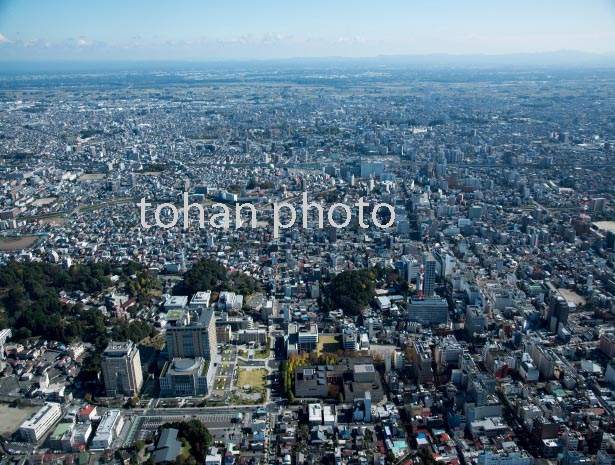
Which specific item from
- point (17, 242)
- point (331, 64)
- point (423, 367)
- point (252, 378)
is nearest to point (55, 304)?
point (252, 378)

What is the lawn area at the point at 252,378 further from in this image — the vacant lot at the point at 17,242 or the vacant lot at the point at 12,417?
the vacant lot at the point at 17,242

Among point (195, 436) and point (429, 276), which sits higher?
point (429, 276)

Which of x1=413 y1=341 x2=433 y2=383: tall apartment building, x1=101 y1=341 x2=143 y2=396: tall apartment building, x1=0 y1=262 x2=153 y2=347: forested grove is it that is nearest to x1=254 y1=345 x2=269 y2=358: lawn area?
x1=101 y1=341 x2=143 y2=396: tall apartment building

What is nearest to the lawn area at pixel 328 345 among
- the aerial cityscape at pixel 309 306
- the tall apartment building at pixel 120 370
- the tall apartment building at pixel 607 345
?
the aerial cityscape at pixel 309 306

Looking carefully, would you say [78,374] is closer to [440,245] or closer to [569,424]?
[569,424]

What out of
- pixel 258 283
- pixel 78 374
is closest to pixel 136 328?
pixel 78 374

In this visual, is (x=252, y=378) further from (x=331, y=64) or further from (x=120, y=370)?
(x=331, y=64)
